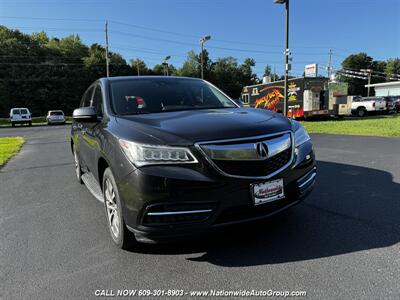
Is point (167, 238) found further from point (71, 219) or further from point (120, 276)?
point (71, 219)

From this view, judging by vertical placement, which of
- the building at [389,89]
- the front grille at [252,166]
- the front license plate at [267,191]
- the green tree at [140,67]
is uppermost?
the green tree at [140,67]

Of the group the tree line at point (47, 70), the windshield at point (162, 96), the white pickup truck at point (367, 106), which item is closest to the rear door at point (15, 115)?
the tree line at point (47, 70)

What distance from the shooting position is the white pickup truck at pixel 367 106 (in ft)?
98.4

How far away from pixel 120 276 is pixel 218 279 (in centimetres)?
85

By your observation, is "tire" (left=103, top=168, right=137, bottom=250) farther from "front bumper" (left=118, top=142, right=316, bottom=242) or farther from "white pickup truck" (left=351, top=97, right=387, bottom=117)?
"white pickup truck" (left=351, top=97, right=387, bottom=117)

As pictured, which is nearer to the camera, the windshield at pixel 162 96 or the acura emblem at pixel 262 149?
the acura emblem at pixel 262 149

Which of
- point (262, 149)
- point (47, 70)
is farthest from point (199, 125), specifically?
point (47, 70)

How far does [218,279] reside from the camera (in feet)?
8.90

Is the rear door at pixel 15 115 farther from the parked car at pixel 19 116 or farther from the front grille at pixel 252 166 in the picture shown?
the front grille at pixel 252 166

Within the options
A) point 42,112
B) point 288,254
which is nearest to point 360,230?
point 288,254

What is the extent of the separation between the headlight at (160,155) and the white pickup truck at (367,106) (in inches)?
1250

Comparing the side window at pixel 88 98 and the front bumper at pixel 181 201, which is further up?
the side window at pixel 88 98

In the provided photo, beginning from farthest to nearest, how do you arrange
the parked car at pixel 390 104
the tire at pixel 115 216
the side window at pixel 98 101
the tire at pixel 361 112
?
the tire at pixel 361 112, the parked car at pixel 390 104, the side window at pixel 98 101, the tire at pixel 115 216

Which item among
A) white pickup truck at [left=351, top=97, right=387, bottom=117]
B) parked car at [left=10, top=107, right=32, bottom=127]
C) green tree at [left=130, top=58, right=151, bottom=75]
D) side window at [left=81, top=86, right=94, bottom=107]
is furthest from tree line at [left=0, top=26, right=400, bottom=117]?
side window at [left=81, top=86, right=94, bottom=107]
